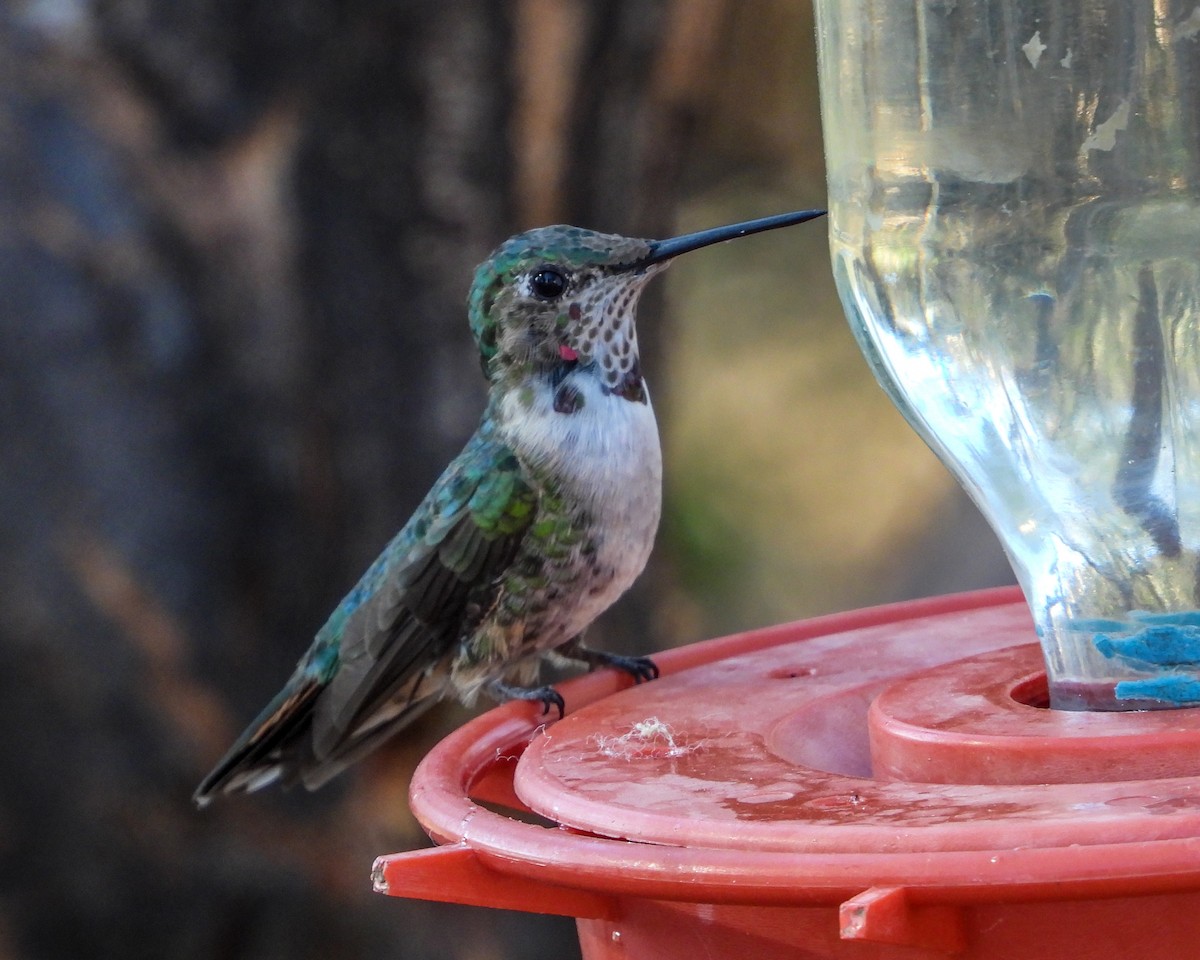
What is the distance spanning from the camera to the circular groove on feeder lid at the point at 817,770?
1212mm

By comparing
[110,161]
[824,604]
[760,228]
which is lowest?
[824,604]

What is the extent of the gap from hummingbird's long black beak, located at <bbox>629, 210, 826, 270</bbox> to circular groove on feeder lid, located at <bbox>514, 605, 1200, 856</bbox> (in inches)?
25.8

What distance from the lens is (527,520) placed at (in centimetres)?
310

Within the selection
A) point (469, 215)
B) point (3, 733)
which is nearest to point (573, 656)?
point (469, 215)

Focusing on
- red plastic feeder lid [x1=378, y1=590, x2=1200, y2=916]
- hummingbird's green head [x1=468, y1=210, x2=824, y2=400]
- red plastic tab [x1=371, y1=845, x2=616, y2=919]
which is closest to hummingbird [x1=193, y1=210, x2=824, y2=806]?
hummingbird's green head [x1=468, y1=210, x2=824, y2=400]

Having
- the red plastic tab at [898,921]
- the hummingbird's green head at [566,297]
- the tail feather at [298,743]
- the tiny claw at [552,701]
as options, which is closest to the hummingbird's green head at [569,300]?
the hummingbird's green head at [566,297]

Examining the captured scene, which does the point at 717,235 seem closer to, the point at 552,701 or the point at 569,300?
the point at 569,300

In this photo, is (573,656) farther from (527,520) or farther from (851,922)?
(851,922)

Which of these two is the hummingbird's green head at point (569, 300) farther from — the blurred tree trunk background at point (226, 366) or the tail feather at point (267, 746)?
the blurred tree trunk background at point (226, 366)

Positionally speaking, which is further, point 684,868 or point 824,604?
point 824,604

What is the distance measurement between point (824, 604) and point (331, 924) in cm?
525

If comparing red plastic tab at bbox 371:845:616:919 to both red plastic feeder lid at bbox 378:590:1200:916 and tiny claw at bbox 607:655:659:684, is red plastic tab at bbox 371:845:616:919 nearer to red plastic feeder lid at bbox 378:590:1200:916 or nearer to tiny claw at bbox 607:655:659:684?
red plastic feeder lid at bbox 378:590:1200:916

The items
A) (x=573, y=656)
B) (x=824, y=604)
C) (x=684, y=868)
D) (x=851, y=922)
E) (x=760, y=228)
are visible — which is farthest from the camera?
(x=824, y=604)

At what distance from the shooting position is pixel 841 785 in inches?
57.1
